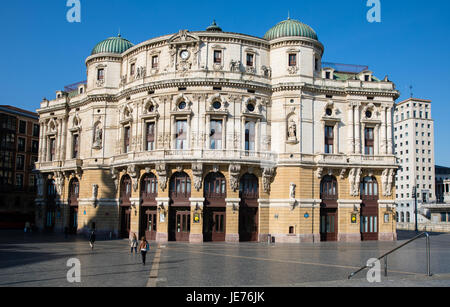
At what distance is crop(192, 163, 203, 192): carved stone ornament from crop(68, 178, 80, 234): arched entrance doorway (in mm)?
21728

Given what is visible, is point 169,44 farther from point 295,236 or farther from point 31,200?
point 31,200

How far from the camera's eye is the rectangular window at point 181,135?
50.6 m

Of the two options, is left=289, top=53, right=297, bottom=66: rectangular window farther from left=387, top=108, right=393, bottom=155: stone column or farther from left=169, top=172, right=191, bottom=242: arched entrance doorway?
left=169, top=172, right=191, bottom=242: arched entrance doorway

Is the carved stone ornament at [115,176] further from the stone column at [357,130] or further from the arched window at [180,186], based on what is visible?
the stone column at [357,130]

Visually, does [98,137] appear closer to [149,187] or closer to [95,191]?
[95,191]

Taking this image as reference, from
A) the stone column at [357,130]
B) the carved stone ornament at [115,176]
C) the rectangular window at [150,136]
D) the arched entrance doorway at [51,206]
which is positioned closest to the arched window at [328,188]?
the stone column at [357,130]

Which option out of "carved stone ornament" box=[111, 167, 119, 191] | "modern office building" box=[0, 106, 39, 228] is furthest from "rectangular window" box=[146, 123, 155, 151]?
"modern office building" box=[0, 106, 39, 228]

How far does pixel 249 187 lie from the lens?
50.8 metres

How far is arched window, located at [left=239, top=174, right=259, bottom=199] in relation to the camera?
5047 cm

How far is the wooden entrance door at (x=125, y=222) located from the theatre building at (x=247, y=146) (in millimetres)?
131

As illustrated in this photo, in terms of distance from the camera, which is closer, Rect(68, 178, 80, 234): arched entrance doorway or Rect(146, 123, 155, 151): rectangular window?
Rect(146, 123, 155, 151): rectangular window

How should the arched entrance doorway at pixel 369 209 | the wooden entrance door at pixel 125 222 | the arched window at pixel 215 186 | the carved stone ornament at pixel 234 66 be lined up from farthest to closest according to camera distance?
the wooden entrance door at pixel 125 222, the arched entrance doorway at pixel 369 209, the carved stone ornament at pixel 234 66, the arched window at pixel 215 186

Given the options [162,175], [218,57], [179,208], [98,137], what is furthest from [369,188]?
[98,137]

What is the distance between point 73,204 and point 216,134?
82.7ft
